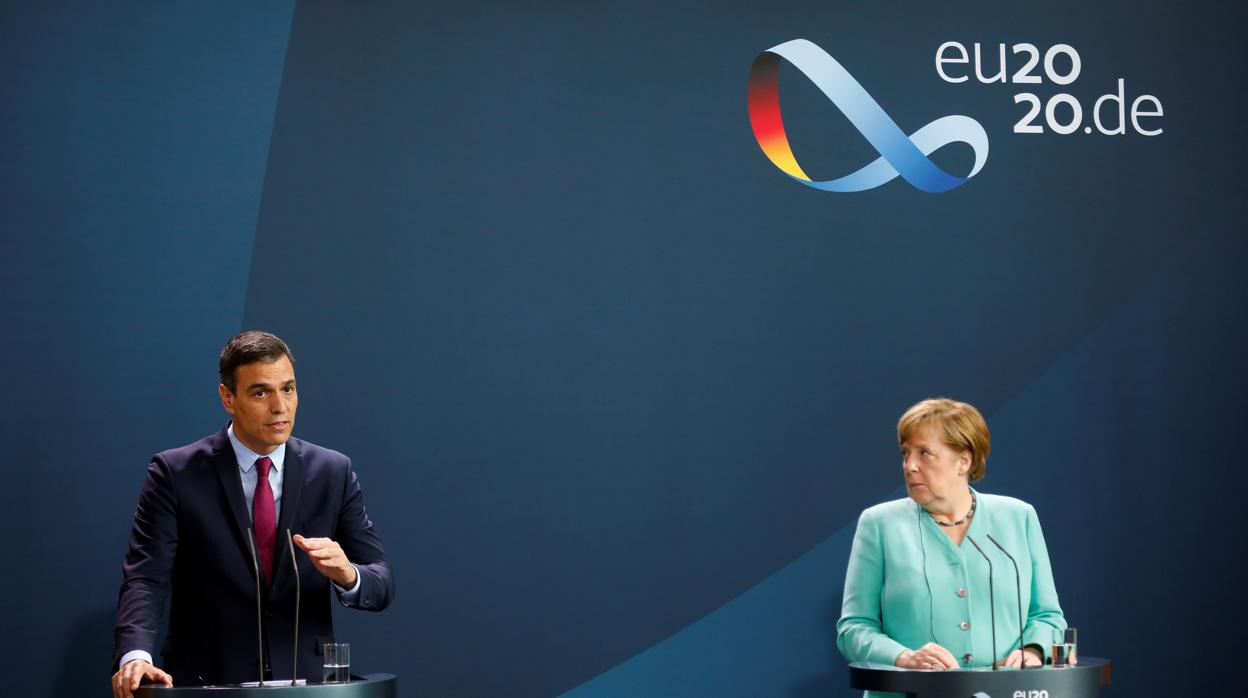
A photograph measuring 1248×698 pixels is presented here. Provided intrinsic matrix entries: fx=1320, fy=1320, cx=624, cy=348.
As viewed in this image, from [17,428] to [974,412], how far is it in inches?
102

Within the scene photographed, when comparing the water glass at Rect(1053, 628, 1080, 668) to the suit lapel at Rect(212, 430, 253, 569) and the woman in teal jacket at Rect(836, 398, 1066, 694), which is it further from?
the suit lapel at Rect(212, 430, 253, 569)

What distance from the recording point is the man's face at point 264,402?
3146 mm

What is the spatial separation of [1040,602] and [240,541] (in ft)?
6.38

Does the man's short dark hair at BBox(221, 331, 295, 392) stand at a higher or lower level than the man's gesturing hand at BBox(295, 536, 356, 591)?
higher

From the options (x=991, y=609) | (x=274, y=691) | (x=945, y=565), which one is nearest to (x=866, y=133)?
(x=945, y=565)

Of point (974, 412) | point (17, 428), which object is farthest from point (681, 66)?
point (17, 428)

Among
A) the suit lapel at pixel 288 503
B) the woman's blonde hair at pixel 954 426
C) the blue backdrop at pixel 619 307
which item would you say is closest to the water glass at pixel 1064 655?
the woman's blonde hair at pixel 954 426

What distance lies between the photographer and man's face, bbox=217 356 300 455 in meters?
3.15

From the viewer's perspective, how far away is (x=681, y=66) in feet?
13.7

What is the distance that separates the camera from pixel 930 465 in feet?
10.5

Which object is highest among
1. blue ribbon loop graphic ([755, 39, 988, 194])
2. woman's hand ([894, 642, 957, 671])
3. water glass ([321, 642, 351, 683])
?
blue ribbon loop graphic ([755, 39, 988, 194])

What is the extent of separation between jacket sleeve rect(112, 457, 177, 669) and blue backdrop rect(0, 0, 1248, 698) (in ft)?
2.07

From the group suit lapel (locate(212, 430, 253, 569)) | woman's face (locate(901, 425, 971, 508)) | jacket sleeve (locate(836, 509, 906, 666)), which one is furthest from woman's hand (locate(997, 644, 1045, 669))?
suit lapel (locate(212, 430, 253, 569))

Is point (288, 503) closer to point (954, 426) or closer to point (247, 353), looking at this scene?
point (247, 353)
